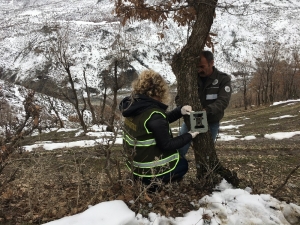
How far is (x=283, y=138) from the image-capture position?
13.1 meters

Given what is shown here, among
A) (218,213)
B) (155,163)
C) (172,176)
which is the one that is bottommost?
(218,213)

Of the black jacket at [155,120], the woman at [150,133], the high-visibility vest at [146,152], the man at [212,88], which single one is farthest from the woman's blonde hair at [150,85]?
the man at [212,88]

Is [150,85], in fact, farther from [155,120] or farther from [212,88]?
[212,88]

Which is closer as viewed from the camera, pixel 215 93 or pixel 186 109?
pixel 186 109

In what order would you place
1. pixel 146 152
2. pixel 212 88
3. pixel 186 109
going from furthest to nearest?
pixel 212 88
pixel 186 109
pixel 146 152

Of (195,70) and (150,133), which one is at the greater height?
(195,70)

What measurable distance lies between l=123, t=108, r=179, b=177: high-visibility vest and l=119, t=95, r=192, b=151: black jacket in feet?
0.19

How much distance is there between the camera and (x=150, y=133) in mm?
3340

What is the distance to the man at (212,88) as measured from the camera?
4.01 m

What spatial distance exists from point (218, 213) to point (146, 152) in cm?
111

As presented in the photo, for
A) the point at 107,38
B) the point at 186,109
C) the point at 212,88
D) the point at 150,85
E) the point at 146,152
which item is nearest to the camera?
the point at 146,152

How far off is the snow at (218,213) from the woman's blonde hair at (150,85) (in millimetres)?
712

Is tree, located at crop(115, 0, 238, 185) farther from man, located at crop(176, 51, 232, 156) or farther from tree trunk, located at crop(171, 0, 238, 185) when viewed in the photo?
man, located at crop(176, 51, 232, 156)

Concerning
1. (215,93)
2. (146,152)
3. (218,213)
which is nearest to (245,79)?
(215,93)
